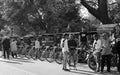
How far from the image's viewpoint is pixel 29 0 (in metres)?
38.1

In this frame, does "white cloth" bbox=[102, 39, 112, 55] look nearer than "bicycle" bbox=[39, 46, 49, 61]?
Yes

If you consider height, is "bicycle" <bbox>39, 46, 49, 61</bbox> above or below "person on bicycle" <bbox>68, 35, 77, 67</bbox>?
below

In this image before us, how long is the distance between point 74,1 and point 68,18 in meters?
5.61

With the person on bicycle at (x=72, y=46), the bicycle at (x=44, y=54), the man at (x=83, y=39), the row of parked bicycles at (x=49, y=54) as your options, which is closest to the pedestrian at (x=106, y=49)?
the person on bicycle at (x=72, y=46)

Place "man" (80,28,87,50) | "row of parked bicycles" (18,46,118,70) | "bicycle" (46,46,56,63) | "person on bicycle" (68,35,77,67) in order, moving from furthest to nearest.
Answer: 1. "bicycle" (46,46,56,63)
2. "man" (80,28,87,50)
3. "person on bicycle" (68,35,77,67)
4. "row of parked bicycles" (18,46,118,70)

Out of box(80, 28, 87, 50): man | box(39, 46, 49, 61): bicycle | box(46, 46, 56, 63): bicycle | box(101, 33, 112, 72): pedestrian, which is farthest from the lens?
box(39, 46, 49, 61): bicycle

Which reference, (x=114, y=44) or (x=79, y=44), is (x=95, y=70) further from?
(x=79, y=44)

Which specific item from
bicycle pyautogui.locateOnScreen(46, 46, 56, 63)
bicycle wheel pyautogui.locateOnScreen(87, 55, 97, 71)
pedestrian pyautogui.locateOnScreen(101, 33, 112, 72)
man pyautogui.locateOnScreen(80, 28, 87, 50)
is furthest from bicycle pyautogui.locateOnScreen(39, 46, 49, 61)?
pedestrian pyautogui.locateOnScreen(101, 33, 112, 72)

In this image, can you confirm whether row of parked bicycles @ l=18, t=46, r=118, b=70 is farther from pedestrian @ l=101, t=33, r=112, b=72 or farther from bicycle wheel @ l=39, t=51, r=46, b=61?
pedestrian @ l=101, t=33, r=112, b=72

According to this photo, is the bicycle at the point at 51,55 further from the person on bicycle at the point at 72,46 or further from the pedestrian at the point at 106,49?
the pedestrian at the point at 106,49

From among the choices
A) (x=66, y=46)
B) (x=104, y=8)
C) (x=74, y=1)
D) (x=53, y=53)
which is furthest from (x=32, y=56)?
(x=74, y=1)

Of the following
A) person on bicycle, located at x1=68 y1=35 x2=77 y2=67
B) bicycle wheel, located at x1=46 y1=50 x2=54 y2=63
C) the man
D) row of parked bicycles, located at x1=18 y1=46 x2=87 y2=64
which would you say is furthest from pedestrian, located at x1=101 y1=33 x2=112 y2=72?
bicycle wheel, located at x1=46 y1=50 x2=54 y2=63

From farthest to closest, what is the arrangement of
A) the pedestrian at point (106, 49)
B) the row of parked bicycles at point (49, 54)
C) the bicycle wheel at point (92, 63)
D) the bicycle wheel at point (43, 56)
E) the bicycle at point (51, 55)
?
1. the bicycle wheel at point (43, 56)
2. the bicycle at point (51, 55)
3. the row of parked bicycles at point (49, 54)
4. the bicycle wheel at point (92, 63)
5. the pedestrian at point (106, 49)

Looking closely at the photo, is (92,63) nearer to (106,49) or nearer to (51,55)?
(106,49)
